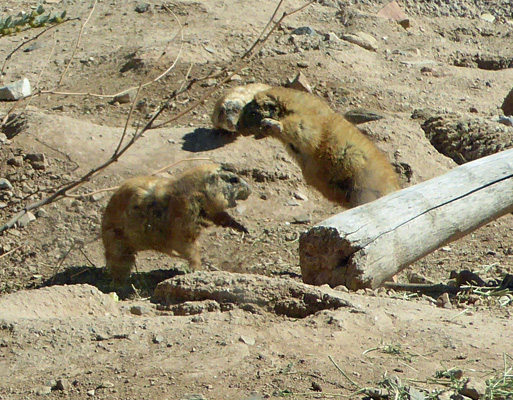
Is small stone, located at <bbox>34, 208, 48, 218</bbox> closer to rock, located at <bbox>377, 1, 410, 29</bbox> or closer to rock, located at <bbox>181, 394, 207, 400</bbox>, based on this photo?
rock, located at <bbox>181, 394, 207, 400</bbox>

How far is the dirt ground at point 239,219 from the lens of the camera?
3688 mm

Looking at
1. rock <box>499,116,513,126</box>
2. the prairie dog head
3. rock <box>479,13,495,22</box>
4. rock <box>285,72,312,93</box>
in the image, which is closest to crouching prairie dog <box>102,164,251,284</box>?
the prairie dog head

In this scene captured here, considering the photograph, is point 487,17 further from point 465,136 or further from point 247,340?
point 247,340

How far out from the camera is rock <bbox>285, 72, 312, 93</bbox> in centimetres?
983

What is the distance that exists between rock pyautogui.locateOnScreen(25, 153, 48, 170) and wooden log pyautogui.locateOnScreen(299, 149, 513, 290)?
360cm

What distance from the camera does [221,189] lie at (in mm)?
6602

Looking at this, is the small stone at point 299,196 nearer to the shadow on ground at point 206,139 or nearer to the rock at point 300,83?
the shadow on ground at point 206,139

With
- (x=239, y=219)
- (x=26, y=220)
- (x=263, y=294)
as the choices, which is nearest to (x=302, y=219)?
(x=239, y=219)

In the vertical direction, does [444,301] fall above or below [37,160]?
above

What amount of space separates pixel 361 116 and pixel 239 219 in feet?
7.76

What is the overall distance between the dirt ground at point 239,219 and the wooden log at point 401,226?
314 millimetres

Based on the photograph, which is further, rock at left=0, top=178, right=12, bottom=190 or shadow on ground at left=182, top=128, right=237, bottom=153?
shadow on ground at left=182, top=128, right=237, bottom=153

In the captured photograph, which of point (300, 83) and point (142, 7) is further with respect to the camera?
point (142, 7)

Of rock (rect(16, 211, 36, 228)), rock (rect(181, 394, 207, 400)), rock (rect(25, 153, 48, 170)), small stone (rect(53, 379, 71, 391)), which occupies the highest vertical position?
rock (rect(181, 394, 207, 400))
